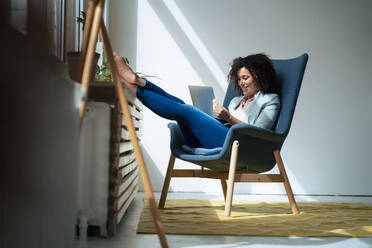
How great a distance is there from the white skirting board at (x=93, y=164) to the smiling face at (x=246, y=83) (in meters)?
1.63

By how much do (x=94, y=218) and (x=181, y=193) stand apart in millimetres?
2733

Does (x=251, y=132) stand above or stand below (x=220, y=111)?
below

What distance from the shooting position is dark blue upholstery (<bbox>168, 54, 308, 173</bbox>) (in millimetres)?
2742

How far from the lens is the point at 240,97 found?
132 inches

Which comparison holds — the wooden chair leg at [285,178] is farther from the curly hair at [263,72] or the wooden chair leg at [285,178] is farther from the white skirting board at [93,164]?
the white skirting board at [93,164]

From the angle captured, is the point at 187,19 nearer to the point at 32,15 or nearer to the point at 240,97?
the point at 240,97

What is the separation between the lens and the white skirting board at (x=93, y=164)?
142cm

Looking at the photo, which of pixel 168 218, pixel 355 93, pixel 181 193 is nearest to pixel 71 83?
pixel 168 218

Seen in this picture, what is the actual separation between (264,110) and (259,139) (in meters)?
0.25

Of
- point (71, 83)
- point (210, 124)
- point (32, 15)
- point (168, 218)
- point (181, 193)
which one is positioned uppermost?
point (32, 15)

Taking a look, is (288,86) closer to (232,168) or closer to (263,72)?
(263,72)

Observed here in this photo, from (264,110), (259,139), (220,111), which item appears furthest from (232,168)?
(264,110)

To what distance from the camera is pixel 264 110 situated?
297 centimetres

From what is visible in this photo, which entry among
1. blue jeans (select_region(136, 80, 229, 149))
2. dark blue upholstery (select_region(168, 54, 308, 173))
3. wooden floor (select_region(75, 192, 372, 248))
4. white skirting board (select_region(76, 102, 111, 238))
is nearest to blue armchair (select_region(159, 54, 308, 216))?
dark blue upholstery (select_region(168, 54, 308, 173))
